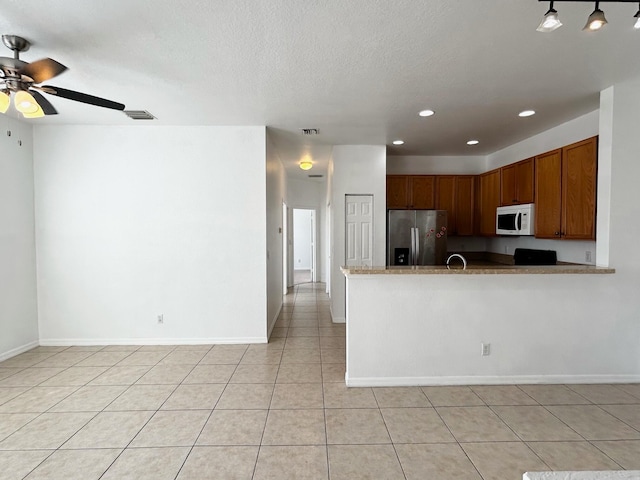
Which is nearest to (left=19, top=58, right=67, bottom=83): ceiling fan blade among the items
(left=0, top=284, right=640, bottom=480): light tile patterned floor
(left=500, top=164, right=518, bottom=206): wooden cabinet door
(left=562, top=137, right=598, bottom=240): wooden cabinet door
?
(left=0, top=284, right=640, bottom=480): light tile patterned floor

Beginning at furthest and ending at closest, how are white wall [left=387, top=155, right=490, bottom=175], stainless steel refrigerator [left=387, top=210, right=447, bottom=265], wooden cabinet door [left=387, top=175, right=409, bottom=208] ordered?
white wall [left=387, top=155, right=490, bottom=175] → wooden cabinet door [left=387, top=175, right=409, bottom=208] → stainless steel refrigerator [left=387, top=210, right=447, bottom=265]

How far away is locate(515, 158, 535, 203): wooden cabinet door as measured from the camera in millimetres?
4164

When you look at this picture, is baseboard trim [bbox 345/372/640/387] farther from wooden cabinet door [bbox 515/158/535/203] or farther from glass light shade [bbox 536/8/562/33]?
glass light shade [bbox 536/8/562/33]

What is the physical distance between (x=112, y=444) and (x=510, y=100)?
4456mm

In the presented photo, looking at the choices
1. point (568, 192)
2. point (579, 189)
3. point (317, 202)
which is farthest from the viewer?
point (317, 202)

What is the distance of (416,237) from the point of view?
5.04 m

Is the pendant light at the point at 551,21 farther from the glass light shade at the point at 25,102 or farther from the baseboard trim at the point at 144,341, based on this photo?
the baseboard trim at the point at 144,341

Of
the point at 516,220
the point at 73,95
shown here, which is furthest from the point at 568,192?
the point at 73,95

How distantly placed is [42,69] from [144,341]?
3176 mm

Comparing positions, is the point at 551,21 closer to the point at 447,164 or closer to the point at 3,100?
the point at 3,100

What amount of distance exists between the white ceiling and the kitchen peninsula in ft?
5.61

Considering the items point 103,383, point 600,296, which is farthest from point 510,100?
point 103,383

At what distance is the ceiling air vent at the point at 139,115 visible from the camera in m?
3.53

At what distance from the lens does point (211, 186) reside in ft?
13.4
